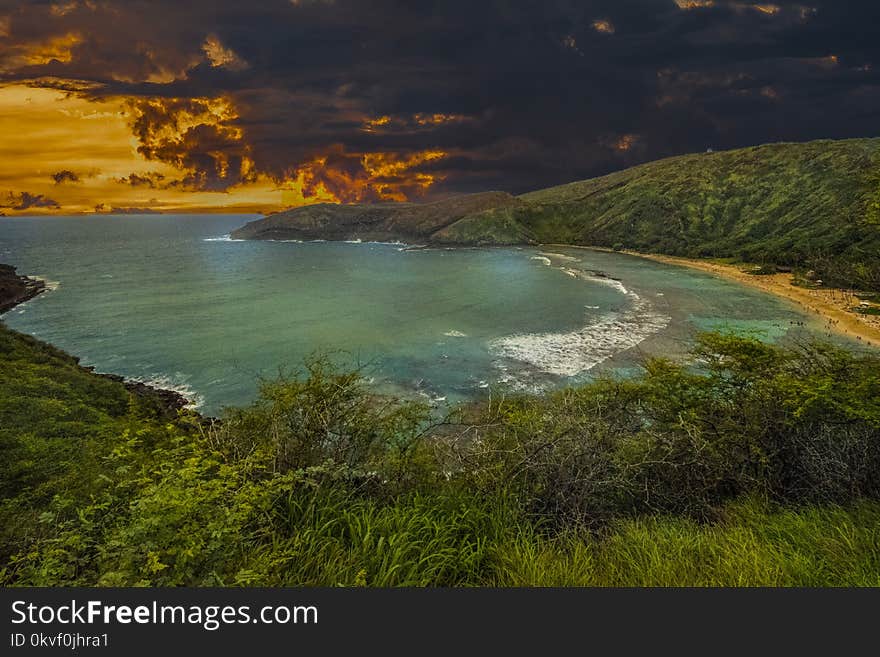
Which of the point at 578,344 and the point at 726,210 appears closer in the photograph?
the point at 578,344

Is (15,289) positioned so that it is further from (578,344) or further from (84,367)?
(578,344)

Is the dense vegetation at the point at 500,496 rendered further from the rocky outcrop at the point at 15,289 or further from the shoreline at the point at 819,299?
the rocky outcrop at the point at 15,289

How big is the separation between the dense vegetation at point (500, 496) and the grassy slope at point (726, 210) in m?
94.5

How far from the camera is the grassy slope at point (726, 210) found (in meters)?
102

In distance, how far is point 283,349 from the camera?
41.3 m

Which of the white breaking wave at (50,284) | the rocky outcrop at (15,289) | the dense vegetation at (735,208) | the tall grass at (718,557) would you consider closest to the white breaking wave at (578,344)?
the tall grass at (718,557)

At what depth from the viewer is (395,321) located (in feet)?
172

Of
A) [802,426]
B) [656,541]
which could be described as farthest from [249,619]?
[802,426]

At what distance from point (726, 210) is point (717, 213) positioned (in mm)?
2573

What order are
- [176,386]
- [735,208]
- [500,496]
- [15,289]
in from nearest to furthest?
[500,496] → [176,386] → [15,289] → [735,208]

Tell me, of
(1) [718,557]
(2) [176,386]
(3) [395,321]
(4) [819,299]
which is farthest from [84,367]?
(4) [819,299]

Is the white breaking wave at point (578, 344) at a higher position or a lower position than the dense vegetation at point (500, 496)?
lower

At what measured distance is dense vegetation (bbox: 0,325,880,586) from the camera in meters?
4.92

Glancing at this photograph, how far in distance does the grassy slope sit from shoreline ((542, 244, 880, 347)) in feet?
39.4
